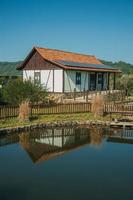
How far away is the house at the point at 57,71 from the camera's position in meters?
30.8

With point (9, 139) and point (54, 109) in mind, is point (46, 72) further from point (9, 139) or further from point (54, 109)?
point (9, 139)

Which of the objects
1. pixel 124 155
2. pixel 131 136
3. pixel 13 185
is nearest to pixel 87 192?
pixel 13 185

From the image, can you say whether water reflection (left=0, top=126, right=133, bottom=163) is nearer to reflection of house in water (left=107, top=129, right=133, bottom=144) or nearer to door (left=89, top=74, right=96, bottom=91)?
reflection of house in water (left=107, top=129, right=133, bottom=144)

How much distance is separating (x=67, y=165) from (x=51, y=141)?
462cm

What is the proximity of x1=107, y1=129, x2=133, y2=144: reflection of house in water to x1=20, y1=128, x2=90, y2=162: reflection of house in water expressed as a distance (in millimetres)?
1523

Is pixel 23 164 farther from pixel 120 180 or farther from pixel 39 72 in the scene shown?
pixel 39 72

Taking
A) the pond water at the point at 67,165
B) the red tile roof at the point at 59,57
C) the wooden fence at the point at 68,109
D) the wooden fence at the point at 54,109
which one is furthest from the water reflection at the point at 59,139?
the red tile roof at the point at 59,57

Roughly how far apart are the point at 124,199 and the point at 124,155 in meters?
5.10

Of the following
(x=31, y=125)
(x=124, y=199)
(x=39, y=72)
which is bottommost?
(x=124, y=199)

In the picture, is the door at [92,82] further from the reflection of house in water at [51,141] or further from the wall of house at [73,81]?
the reflection of house in water at [51,141]

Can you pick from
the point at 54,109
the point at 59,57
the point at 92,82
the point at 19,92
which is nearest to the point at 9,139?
the point at 54,109


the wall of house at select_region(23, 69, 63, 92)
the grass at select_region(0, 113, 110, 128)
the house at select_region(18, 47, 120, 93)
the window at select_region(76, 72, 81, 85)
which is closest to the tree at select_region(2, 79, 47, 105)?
the grass at select_region(0, 113, 110, 128)

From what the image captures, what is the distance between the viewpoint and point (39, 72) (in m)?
32.2

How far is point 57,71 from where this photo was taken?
30.8 m
